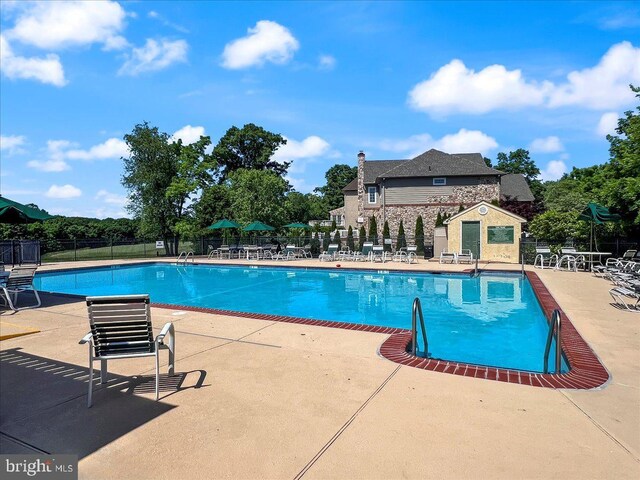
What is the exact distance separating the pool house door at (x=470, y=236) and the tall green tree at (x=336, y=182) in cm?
3897

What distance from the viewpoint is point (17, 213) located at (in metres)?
9.04

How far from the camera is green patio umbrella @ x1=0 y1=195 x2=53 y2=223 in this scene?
839 cm

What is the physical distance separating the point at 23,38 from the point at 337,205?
5184 cm

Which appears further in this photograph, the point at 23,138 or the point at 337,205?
the point at 337,205

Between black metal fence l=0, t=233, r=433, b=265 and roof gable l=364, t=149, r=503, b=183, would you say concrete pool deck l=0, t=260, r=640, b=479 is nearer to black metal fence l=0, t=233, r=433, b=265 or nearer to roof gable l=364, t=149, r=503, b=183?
black metal fence l=0, t=233, r=433, b=265

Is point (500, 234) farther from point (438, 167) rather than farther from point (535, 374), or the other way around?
point (535, 374)

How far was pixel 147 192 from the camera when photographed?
88.5ft

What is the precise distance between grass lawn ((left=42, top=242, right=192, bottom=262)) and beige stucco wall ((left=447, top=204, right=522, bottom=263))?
64.1 feet

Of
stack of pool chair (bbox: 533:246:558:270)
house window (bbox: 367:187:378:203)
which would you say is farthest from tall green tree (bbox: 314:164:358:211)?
stack of pool chair (bbox: 533:246:558:270)

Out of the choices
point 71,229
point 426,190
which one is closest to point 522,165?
point 426,190

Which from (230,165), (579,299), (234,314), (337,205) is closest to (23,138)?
(234,314)

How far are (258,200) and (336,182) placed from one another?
37.4 metres

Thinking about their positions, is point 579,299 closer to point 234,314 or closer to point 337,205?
point 234,314

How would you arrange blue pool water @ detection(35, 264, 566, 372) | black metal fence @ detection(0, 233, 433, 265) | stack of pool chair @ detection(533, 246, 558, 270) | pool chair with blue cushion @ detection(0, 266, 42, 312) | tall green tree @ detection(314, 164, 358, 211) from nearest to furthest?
blue pool water @ detection(35, 264, 566, 372)
pool chair with blue cushion @ detection(0, 266, 42, 312)
stack of pool chair @ detection(533, 246, 558, 270)
black metal fence @ detection(0, 233, 433, 265)
tall green tree @ detection(314, 164, 358, 211)
